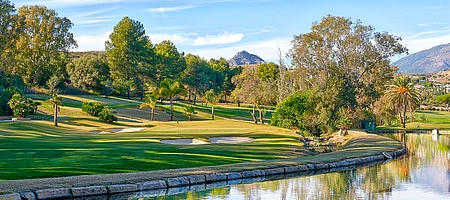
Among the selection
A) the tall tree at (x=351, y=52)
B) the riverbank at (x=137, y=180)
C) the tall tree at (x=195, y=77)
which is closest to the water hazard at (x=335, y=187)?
the riverbank at (x=137, y=180)

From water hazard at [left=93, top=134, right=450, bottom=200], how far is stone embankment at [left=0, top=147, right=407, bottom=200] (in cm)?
11

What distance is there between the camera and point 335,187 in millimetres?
12570

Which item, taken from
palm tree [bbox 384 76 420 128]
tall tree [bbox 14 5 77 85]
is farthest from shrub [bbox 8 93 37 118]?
palm tree [bbox 384 76 420 128]

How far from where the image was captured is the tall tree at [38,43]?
68.8 meters

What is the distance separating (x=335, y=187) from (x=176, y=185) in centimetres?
533

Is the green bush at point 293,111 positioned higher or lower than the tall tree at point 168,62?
lower

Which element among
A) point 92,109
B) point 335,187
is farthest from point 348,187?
point 92,109

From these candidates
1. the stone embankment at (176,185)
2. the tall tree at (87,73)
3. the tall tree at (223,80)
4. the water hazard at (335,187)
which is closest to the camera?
the stone embankment at (176,185)

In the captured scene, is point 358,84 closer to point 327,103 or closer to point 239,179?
point 327,103

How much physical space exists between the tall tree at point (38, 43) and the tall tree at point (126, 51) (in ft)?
33.1

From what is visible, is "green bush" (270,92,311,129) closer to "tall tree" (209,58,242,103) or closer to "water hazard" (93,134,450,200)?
"water hazard" (93,134,450,200)

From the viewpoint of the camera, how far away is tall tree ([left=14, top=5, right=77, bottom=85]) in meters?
68.8

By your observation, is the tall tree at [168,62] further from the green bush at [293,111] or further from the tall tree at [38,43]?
the green bush at [293,111]

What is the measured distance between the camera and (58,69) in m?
78.9
